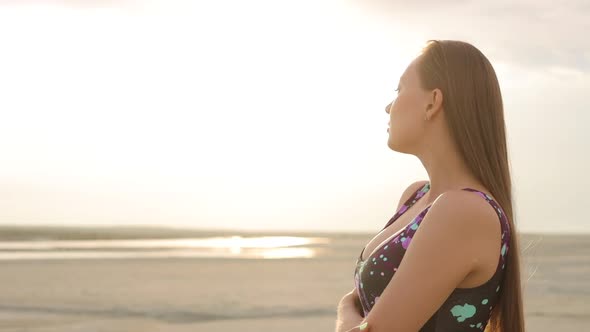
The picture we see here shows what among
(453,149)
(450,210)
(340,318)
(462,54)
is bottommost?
(340,318)

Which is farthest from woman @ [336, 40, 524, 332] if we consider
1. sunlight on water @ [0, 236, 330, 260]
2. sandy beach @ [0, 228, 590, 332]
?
sunlight on water @ [0, 236, 330, 260]

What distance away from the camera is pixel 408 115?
2391mm

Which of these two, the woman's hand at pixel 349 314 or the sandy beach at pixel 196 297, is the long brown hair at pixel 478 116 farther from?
the sandy beach at pixel 196 297

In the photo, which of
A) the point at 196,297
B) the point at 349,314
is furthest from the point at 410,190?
the point at 196,297

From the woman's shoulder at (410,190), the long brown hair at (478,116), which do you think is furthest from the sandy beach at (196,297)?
the long brown hair at (478,116)

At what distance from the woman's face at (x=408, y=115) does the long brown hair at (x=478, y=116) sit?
0.12 feet

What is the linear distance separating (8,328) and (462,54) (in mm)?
10442

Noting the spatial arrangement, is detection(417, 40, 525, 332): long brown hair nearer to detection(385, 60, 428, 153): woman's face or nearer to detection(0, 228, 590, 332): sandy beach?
detection(385, 60, 428, 153): woman's face

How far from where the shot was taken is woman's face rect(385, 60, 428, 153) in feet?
7.79

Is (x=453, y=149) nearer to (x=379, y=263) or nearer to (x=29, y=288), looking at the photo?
(x=379, y=263)

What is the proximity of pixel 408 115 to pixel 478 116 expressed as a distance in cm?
19

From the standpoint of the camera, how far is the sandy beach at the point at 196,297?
1186cm

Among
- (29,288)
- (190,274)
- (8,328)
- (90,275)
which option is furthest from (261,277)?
(8,328)

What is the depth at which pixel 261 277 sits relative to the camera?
63.1 feet
